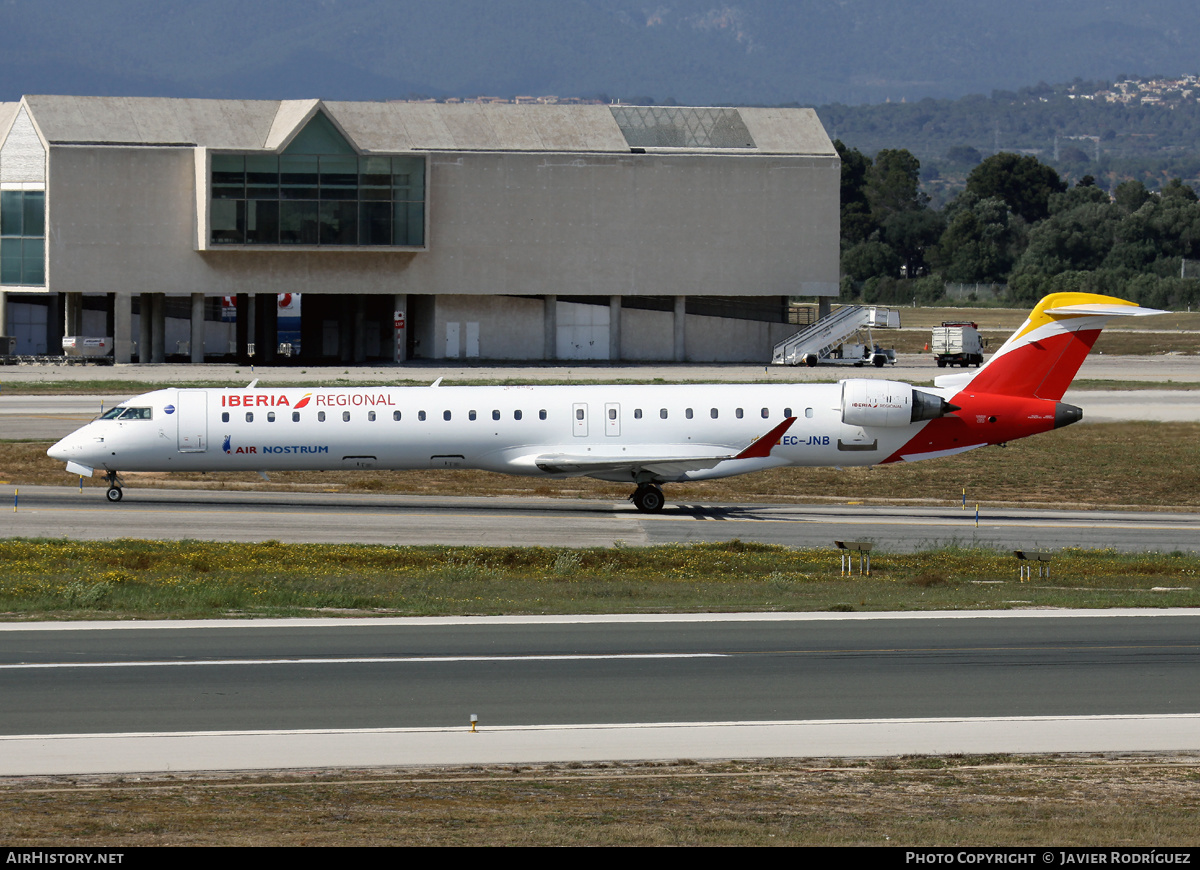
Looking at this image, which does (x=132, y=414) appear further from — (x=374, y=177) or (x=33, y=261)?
(x=33, y=261)

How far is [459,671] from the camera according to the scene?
63.6 feet

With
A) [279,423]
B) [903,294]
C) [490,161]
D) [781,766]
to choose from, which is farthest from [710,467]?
[903,294]

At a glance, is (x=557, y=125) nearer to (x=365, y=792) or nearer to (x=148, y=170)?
(x=148, y=170)

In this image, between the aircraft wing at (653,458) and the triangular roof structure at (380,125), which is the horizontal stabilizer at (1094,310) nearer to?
the aircraft wing at (653,458)

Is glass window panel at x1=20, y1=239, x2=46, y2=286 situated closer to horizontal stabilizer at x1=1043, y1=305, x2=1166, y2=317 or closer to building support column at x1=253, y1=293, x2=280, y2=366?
building support column at x1=253, y1=293, x2=280, y2=366

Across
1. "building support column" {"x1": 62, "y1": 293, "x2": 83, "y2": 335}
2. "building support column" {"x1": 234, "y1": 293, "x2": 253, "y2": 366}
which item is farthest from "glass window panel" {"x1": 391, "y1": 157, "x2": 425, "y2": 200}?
"building support column" {"x1": 62, "y1": 293, "x2": 83, "y2": 335}

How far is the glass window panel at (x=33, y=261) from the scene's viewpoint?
8456 cm

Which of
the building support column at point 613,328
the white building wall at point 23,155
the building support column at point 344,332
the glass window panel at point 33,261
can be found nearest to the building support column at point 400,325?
the building support column at point 344,332

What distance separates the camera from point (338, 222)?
278 ft

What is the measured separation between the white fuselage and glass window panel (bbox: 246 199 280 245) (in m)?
47.3

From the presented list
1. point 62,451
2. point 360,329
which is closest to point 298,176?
point 360,329

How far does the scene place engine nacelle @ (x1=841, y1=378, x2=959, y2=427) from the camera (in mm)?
37469

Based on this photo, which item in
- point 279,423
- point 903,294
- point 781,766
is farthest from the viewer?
point 903,294

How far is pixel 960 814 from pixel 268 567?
18.1 meters
